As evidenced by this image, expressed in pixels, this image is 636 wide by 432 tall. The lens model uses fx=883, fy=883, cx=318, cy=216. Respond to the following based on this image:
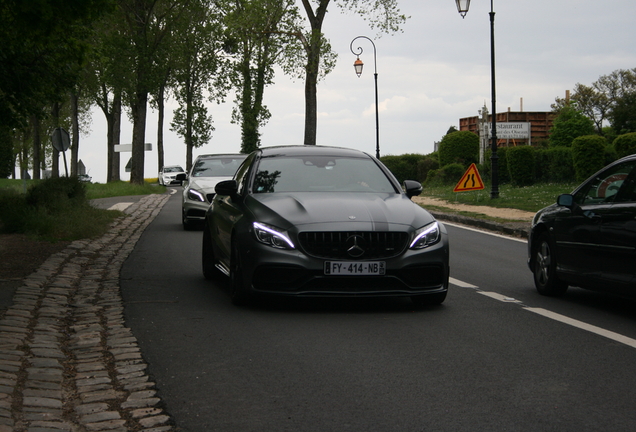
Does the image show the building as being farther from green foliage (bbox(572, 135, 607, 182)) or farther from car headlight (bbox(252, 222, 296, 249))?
car headlight (bbox(252, 222, 296, 249))

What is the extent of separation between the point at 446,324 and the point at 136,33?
117 feet

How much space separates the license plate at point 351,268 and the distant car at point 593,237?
2.08 m

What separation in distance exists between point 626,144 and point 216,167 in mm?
16152

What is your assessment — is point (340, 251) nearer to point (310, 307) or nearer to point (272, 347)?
point (310, 307)

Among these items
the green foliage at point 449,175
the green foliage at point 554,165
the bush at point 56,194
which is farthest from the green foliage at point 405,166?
the bush at point 56,194

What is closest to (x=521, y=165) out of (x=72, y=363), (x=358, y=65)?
(x=358, y=65)

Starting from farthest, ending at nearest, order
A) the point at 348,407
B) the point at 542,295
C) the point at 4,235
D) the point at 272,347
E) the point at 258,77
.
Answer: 1. the point at 258,77
2. the point at 4,235
3. the point at 542,295
4. the point at 272,347
5. the point at 348,407

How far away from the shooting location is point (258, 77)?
59.4 m

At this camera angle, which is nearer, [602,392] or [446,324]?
[602,392]

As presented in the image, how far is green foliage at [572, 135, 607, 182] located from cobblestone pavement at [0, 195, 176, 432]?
22592 millimetres

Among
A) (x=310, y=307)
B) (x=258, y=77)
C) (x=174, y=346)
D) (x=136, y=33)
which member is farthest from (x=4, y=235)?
(x=258, y=77)

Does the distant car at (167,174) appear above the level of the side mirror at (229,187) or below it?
above

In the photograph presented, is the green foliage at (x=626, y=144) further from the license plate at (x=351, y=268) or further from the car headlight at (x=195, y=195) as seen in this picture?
the license plate at (x=351, y=268)

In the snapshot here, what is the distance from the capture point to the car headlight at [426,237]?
7805 millimetres
